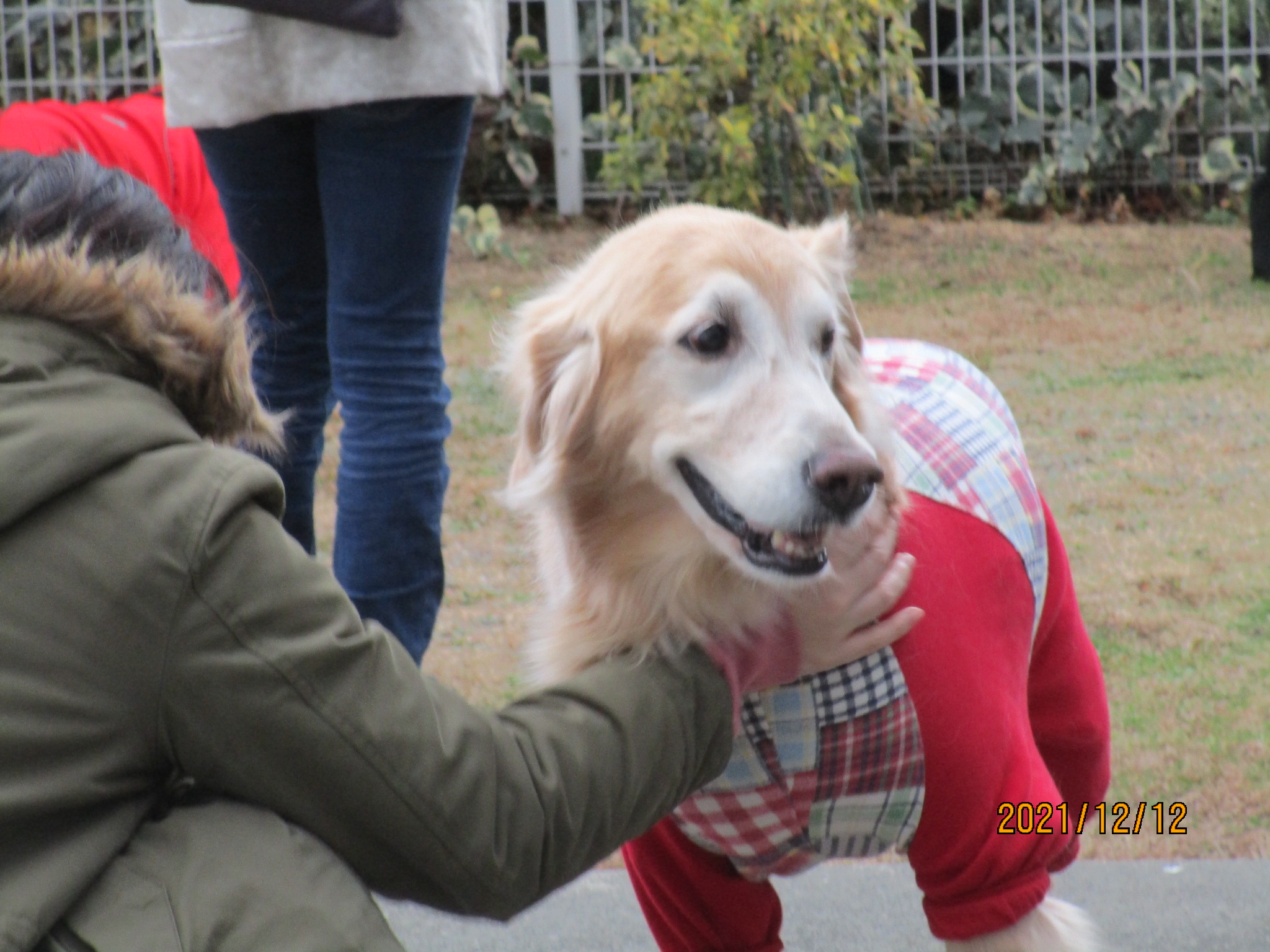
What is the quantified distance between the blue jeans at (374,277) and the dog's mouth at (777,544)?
0.85 m

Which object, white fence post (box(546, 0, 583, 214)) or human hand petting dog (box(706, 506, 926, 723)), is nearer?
human hand petting dog (box(706, 506, 926, 723))

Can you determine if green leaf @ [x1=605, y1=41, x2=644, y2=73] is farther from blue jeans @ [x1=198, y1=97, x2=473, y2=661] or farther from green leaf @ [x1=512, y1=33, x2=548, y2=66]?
blue jeans @ [x1=198, y1=97, x2=473, y2=661]

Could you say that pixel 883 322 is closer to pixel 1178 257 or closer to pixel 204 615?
pixel 1178 257

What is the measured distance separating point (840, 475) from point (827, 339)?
0.27 m

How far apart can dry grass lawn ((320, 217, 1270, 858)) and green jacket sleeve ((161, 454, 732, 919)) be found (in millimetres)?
947

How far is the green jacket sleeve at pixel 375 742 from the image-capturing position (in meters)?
1.23

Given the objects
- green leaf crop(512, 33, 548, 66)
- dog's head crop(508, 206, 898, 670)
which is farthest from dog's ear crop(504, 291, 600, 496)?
green leaf crop(512, 33, 548, 66)

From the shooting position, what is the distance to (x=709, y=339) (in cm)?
173

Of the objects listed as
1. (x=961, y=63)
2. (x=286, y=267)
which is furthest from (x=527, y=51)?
(x=286, y=267)

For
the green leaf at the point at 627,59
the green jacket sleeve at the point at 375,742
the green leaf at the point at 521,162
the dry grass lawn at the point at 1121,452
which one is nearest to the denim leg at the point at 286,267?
the dry grass lawn at the point at 1121,452

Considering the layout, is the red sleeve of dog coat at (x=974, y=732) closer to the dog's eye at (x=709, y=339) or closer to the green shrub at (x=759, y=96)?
the dog's eye at (x=709, y=339)

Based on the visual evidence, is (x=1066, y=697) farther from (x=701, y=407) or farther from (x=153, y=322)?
(x=153, y=322)

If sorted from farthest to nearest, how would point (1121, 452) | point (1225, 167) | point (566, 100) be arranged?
point (566, 100) → point (1225, 167) → point (1121, 452)

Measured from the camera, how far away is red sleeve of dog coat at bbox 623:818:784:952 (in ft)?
6.30
